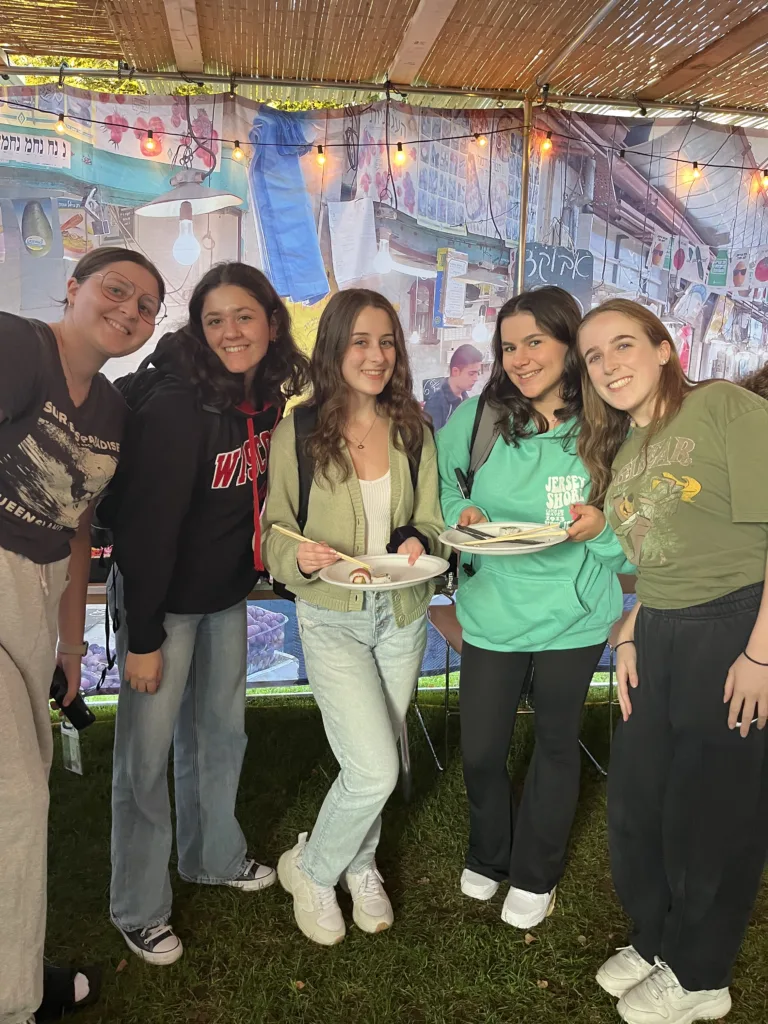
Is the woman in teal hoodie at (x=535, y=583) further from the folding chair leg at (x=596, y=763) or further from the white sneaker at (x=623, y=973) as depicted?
the folding chair leg at (x=596, y=763)

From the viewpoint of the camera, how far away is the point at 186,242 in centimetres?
402

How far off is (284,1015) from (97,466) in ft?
5.66

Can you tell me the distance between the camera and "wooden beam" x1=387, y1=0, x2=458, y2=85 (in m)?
3.25

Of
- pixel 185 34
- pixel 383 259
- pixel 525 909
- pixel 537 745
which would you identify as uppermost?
pixel 185 34

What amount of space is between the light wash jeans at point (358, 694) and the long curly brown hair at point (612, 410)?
747 millimetres

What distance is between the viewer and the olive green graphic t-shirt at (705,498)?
1.63 metres

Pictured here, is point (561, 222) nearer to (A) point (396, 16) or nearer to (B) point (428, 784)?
(A) point (396, 16)

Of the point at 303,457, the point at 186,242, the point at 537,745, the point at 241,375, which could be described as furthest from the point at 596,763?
the point at 186,242

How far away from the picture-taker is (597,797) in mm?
3312

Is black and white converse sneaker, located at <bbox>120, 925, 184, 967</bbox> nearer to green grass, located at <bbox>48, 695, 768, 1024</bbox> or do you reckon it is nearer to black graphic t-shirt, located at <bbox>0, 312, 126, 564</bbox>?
green grass, located at <bbox>48, 695, 768, 1024</bbox>

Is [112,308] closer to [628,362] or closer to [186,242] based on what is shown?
[628,362]

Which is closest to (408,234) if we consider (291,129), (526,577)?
(291,129)

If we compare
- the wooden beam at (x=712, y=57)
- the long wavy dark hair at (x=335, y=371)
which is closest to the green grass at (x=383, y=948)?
the long wavy dark hair at (x=335, y=371)

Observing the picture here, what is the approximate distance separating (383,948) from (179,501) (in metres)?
1.64
